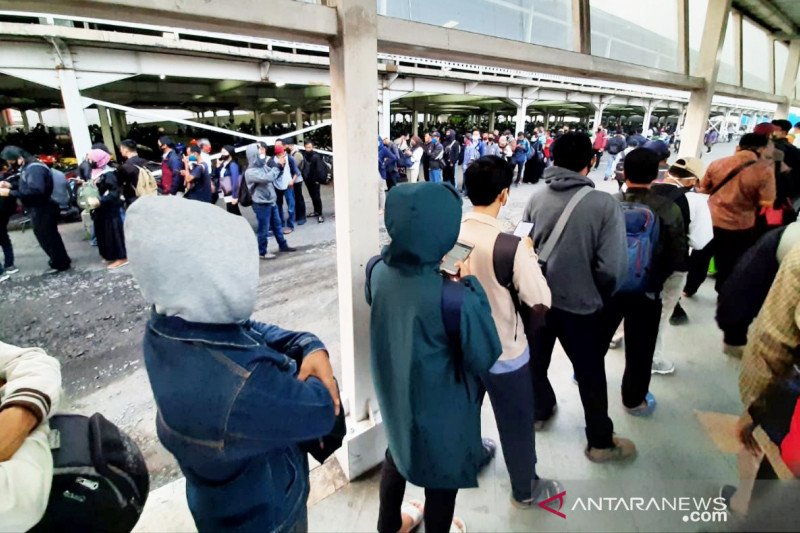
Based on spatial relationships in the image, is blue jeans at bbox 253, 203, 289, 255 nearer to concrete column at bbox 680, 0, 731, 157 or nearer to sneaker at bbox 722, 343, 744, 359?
concrete column at bbox 680, 0, 731, 157

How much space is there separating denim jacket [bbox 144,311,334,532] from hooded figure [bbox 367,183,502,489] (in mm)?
391

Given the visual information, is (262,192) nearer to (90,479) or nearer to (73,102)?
(73,102)

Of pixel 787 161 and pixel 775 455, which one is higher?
pixel 787 161

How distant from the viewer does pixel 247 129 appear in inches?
827

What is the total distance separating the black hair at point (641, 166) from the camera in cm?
212

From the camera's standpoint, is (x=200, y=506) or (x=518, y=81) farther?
(x=518, y=81)

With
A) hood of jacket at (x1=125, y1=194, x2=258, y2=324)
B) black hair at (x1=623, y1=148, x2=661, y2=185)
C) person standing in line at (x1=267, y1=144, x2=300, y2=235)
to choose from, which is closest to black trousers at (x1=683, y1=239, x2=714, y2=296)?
black hair at (x1=623, y1=148, x2=661, y2=185)

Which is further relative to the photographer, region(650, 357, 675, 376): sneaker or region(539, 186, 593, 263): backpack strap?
region(650, 357, 675, 376): sneaker

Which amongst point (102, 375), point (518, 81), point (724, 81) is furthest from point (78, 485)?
point (518, 81)

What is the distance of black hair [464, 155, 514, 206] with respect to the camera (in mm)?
1676

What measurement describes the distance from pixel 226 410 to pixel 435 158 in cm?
1030

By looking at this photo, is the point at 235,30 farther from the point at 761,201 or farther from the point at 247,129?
the point at 247,129

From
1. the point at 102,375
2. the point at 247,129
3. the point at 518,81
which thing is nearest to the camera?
the point at 102,375

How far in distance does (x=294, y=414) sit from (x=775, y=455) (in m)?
1.58
